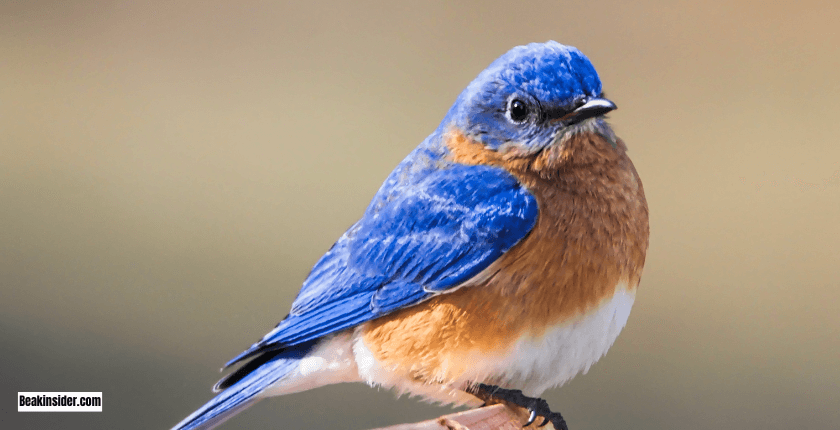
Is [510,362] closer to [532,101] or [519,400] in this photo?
[519,400]

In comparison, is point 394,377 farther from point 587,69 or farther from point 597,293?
point 587,69

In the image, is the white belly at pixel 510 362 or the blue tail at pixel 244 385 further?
the blue tail at pixel 244 385

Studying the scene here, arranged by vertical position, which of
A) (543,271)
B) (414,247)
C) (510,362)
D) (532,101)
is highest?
(532,101)

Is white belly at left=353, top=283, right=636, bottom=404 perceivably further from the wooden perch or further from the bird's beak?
the bird's beak

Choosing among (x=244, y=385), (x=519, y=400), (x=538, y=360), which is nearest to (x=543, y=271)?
(x=538, y=360)

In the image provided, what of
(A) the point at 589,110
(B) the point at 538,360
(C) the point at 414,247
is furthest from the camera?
(C) the point at 414,247

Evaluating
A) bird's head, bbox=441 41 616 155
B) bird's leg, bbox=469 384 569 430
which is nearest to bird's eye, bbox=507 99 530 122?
bird's head, bbox=441 41 616 155

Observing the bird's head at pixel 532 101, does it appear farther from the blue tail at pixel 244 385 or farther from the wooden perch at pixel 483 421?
the blue tail at pixel 244 385

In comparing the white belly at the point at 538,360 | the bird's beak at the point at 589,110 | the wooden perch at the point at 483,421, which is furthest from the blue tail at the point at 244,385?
the bird's beak at the point at 589,110
